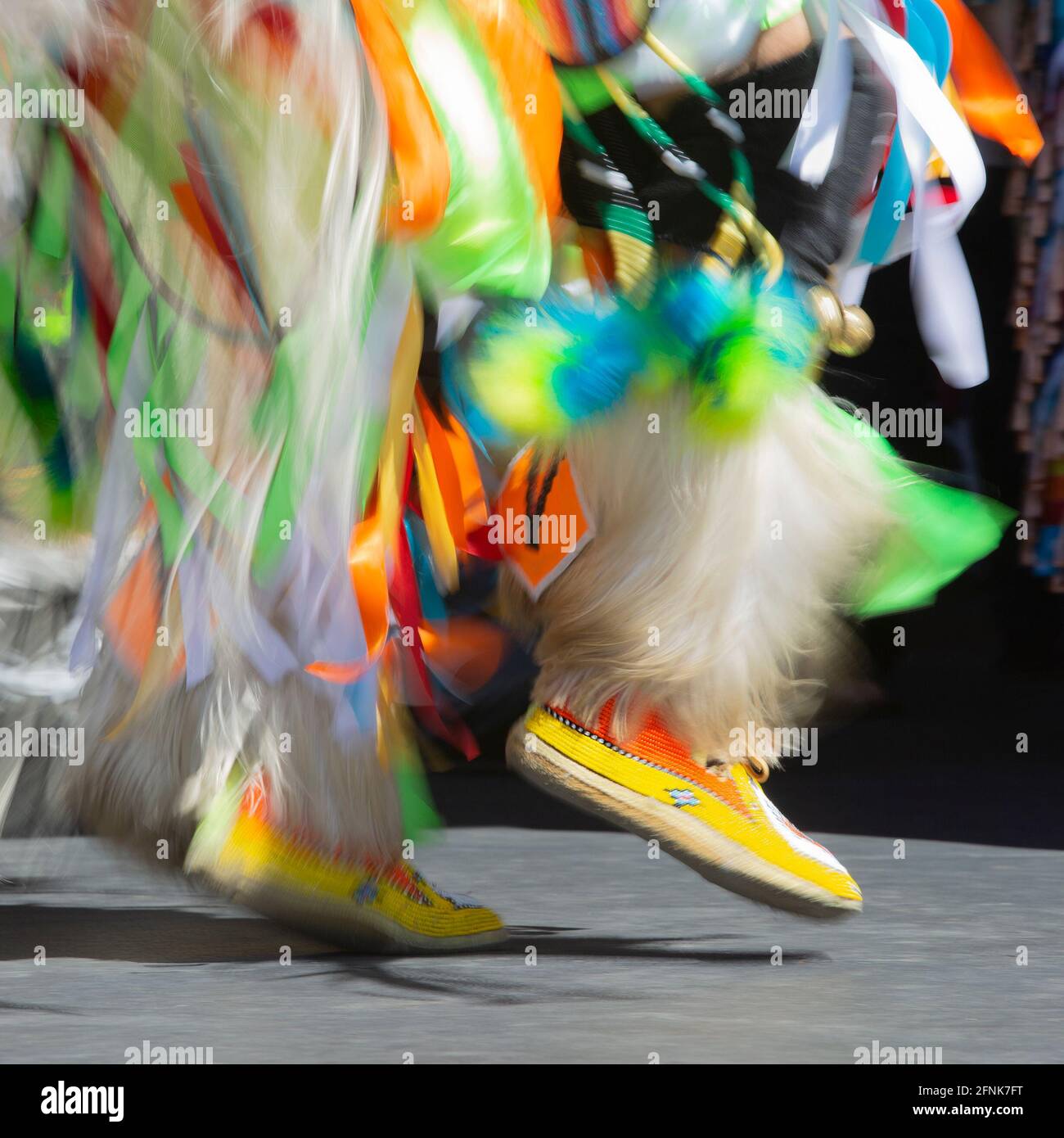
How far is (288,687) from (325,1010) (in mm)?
301

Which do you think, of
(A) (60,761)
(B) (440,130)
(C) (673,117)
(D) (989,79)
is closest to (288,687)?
(A) (60,761)

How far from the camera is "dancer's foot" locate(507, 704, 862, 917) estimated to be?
74.5 inches

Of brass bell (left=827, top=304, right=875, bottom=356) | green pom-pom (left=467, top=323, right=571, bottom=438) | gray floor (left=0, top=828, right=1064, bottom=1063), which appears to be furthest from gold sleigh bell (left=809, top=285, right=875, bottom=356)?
gray floor (left=0, top=828, right=1064, bottom=1063)

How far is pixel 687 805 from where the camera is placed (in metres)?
1.92

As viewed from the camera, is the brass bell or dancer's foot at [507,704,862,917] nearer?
dancer's foot at [507,704,862,917]

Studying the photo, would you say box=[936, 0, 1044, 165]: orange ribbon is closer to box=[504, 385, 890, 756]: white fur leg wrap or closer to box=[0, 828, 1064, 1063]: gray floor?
box=[504, 385, 890, 756]: white fur leg wrap

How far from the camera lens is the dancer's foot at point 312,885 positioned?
182 centimetres

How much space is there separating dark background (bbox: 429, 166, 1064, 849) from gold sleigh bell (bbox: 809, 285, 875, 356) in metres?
0.79

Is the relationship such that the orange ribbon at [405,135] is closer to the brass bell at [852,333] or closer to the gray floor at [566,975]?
the brass bell at [852,333]

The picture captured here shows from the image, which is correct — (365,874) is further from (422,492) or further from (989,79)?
(989,79)

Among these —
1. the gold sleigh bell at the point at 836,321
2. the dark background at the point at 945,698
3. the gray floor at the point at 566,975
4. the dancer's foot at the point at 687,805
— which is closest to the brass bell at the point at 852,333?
the gold sleigh bell at the point at 836,321

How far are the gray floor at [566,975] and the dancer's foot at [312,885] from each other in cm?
4

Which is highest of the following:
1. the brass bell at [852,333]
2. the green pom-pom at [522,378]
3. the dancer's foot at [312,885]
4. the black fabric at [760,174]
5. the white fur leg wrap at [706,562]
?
the black fabric at [760,174]

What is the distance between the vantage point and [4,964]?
1926 mm
